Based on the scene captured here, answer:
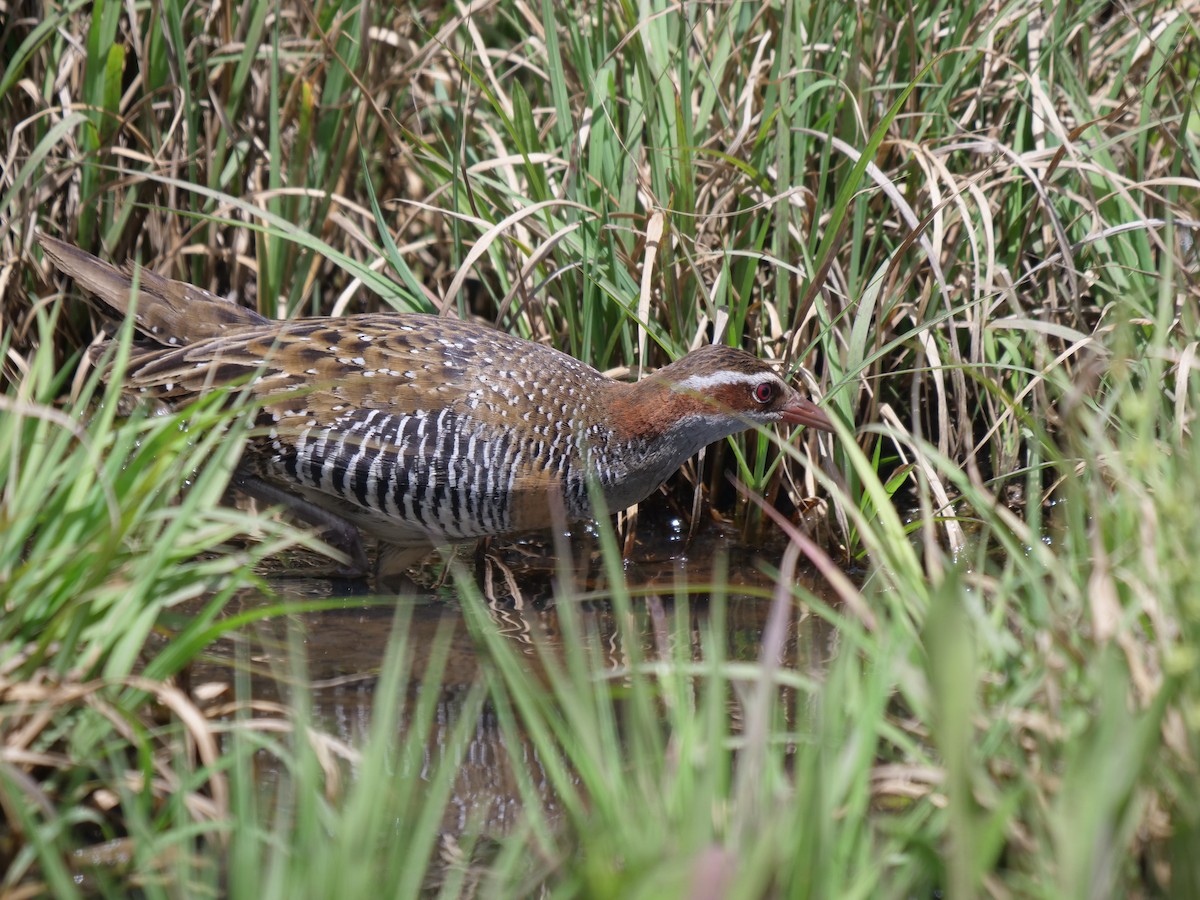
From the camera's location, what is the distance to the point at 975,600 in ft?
8.96

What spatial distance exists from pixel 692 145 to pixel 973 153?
1.08m

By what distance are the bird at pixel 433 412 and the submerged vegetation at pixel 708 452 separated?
8.8 inches

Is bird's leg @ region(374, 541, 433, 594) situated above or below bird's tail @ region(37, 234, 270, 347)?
below

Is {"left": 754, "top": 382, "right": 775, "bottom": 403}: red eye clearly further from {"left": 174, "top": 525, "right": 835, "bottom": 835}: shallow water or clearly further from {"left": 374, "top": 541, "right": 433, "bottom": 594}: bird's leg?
{"left": 374, "top": 541, "right": 433, "bottom": 594}: bird's leg

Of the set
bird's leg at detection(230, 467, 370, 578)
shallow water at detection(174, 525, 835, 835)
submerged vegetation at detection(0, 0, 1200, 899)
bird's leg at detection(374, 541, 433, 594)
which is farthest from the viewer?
bird's leg at detection(374, 541, 433, 594)

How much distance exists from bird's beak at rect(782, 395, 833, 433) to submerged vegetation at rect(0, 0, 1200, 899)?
0.55 feet

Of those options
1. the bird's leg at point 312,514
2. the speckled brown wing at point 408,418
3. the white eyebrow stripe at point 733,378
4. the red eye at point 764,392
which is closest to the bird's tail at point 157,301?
the speckled brown wing at point 408,418

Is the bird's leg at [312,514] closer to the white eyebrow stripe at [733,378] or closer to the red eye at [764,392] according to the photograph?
the white eyebrow stripe at [733,378]

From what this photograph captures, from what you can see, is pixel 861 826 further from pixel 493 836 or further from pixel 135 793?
pixel 135 793

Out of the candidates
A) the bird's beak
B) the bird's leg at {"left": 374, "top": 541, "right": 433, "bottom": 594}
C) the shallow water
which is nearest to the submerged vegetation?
the shallow water

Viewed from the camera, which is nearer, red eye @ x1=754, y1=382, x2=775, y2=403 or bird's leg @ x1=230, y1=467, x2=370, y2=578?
red eye @ x1=754, y1=382, x2=775, y2=403

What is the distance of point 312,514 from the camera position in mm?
4695

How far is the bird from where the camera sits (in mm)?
4445

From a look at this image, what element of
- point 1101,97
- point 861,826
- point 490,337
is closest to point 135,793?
point 861,826
